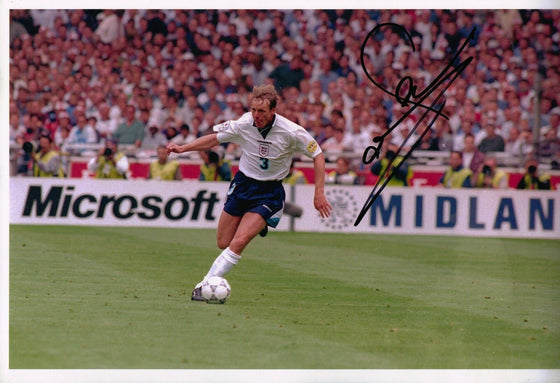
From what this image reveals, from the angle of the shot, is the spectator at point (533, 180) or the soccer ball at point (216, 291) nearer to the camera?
the soccer ball at point (216, 291)

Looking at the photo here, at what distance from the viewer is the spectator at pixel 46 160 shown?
17.3 m

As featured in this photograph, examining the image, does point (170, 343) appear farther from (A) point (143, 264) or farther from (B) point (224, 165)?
(B) point (224, 165)

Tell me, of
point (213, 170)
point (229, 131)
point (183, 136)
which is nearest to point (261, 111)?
point (229, 131)

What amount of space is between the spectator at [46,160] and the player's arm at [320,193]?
946 centimetres

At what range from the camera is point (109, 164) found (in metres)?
17.4

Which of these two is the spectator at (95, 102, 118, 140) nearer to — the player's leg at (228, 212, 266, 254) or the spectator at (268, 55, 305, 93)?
the spectator at (268, 55, 305, 93)

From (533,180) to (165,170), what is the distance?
620 cm

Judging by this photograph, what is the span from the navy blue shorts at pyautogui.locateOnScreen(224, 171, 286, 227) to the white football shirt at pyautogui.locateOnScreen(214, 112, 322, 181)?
70 millimetres

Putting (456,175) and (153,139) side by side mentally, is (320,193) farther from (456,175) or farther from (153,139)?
(153,139)

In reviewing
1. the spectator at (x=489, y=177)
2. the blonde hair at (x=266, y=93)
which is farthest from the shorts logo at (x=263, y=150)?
the spectator at (x=489, y=177)

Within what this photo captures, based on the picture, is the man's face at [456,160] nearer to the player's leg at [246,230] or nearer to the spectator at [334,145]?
the spectator at [334,145]

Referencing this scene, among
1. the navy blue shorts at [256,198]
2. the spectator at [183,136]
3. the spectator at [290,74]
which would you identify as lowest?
the navy blue shorts at [256,198]

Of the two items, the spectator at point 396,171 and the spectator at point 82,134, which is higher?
the spectator at point 82,134

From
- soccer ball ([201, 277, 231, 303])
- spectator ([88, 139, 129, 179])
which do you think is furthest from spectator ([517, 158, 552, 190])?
soccer ball ([201, 277, 231, 303])
